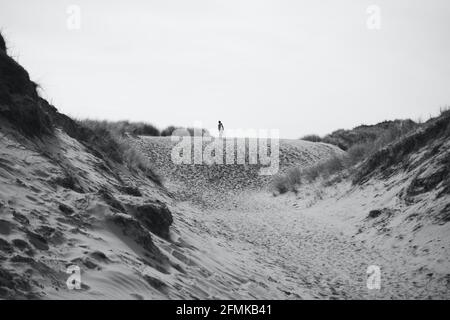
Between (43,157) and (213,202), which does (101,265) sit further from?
(213,202)

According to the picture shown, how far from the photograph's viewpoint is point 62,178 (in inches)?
273

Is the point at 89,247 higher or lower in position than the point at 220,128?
lower

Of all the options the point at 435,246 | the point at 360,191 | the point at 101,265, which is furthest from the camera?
the point at 360,191

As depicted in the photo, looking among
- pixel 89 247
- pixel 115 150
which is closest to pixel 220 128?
pixel 115 150

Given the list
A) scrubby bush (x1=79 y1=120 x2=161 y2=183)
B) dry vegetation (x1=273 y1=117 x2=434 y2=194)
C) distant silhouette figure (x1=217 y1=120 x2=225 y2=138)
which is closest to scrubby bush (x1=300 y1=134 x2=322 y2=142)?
distant silhouette figure (x1=217 y1=120 x2=225 y2=138)

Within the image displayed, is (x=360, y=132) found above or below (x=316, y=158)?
above

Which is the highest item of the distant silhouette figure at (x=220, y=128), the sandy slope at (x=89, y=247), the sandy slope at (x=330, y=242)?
the distant silhouette figure at (x=220, y=128)

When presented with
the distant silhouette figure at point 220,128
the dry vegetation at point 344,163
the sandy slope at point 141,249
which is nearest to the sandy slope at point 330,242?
the sandy slope at point 141,249

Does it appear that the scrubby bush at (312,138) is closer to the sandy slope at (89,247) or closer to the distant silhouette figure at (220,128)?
the distant silhouette figure at (220,128)

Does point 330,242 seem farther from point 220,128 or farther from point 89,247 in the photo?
point 220,128

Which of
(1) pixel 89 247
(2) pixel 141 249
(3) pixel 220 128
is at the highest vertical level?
(3) pixel 220 128

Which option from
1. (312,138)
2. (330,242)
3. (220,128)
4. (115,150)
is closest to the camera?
(330,242)
